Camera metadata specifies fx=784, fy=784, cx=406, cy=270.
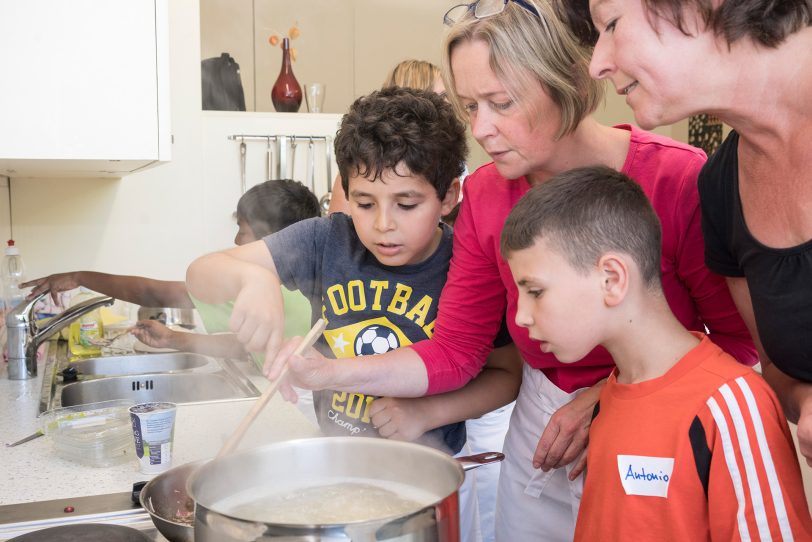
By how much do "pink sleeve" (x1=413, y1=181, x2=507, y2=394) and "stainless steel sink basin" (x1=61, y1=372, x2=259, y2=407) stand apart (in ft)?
3.08

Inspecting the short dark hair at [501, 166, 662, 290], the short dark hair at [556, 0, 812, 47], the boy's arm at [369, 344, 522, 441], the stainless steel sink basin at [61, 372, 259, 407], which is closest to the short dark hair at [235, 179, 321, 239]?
the stainless steel sink basin at [61, 372, 259, 407]

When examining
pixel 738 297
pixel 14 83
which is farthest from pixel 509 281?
pixel 14 83

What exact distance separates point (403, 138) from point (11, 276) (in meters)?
1.57

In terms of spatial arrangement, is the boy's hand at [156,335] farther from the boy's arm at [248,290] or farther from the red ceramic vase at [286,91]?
the red ceramic vase at [286,91]

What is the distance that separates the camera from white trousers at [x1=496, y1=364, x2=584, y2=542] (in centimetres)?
134

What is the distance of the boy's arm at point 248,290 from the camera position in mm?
1077

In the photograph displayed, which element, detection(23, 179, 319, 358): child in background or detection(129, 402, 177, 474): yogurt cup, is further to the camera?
detection(23, 179, 319, 358): child in background

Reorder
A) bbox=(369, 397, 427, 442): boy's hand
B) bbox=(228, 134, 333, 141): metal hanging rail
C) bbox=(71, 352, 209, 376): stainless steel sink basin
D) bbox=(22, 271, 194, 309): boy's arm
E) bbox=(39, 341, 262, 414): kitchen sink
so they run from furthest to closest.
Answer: bbox=(228, 134, 333, 141): metal hanging rail → bbox=(22, 271, 194, 309): boy's arm → bbox=(71, 352, 209, 376): stainless steel sink basin → bbox=(39, 341, 262, 414): kitchen sink → bbox=(369, 397, 427, 442): boy's hand

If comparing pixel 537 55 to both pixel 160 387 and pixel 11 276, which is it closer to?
pixel 160 387

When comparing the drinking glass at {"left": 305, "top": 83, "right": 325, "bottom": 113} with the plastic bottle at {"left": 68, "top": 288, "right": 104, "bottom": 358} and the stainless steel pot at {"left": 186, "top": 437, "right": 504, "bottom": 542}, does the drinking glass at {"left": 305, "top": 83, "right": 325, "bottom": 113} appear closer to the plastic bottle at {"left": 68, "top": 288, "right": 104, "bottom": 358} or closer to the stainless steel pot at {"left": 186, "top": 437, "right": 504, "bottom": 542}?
the plastic bottle at {"left": 68, "top": 288, "right": 104, "bottom": 358}

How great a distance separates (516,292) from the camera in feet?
4.12

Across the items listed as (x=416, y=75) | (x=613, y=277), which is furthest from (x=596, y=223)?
(x=416, y=75)

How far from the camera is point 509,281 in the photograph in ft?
4.14

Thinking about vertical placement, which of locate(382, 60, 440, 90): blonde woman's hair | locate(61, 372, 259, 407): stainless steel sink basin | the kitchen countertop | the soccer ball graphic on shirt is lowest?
locate(61, 372, 259, 407): stainless steel sink basin
